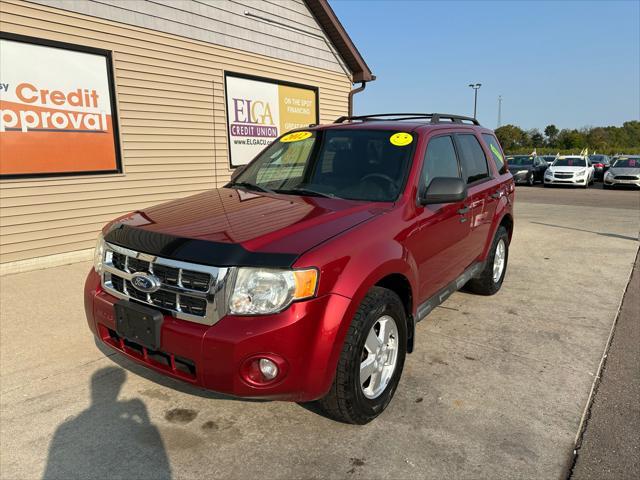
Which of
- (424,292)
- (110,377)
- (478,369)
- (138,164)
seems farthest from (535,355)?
(138,164)

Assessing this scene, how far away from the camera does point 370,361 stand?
2676 millimetres

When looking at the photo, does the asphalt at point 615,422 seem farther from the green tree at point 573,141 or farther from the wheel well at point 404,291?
the green tree at point 573,141

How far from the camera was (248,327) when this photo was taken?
2182 mm

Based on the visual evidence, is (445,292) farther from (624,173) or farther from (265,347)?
(624,173)

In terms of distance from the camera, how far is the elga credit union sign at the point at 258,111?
8.73 m

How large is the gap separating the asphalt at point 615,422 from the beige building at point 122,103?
6.33m

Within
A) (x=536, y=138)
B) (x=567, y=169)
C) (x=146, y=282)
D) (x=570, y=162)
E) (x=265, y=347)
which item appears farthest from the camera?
(x=536, y=138)

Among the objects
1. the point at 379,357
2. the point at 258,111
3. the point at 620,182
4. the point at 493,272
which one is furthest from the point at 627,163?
the point at 379,357

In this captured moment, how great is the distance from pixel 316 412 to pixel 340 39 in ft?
31.7

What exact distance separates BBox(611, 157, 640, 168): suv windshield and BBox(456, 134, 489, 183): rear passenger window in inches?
799

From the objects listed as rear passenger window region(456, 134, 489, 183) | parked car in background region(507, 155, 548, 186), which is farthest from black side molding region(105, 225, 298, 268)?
parked car in background region(507, 155, 548, 186)

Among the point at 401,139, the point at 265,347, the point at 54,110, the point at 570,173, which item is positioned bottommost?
the point at 570,173

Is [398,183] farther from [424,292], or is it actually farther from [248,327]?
[248,327]

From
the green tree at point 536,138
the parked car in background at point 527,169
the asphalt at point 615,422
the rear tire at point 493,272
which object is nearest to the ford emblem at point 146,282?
the asphalt at point 615,422
